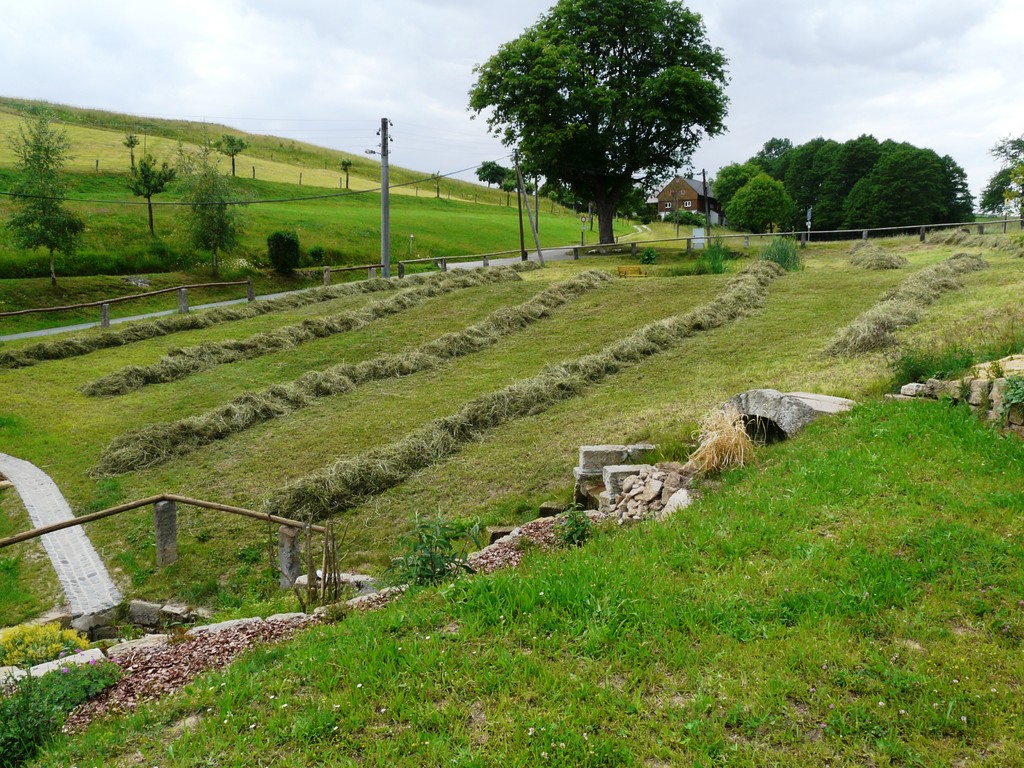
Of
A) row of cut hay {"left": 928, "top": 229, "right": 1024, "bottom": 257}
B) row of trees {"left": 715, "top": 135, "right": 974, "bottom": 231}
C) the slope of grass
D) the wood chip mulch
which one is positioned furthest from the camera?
row of trees {"left": 715, "top": 135, "right": 974, "bottom": 231}

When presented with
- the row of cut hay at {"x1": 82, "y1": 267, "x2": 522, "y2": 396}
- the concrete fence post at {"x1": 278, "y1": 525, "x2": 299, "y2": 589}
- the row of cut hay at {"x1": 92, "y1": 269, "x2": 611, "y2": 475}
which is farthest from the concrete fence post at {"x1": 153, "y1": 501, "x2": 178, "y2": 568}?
the row of cut hay at {"x1": 82, "y1": 267, "x2": 522, "y2": 396}

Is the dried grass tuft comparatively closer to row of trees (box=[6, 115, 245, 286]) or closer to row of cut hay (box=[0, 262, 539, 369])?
row of cut hay (box=[0, 262, 539, 369])

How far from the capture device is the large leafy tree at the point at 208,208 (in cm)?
3900

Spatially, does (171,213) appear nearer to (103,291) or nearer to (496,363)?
(103,291)

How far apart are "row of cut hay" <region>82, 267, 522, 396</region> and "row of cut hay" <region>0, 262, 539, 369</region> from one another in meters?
3.23

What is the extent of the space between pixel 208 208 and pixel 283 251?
4774 millimetres

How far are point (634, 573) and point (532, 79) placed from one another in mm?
38050

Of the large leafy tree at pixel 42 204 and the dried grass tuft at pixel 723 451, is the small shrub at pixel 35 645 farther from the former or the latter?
the large leafy tree at pixel 42 204

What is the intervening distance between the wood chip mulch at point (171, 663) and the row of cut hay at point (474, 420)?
13.9 ft

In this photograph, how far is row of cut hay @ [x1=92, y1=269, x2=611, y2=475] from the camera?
43.4 feet

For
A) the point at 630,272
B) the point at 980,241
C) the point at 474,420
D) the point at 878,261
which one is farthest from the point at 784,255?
the point at 474,420

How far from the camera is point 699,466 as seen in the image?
26.0 feet

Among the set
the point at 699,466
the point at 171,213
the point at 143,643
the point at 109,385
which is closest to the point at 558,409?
the point at 699,466

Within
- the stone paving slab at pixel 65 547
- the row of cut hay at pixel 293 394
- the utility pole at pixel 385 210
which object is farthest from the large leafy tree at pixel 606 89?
the stone paving slab at pixel 65 547
